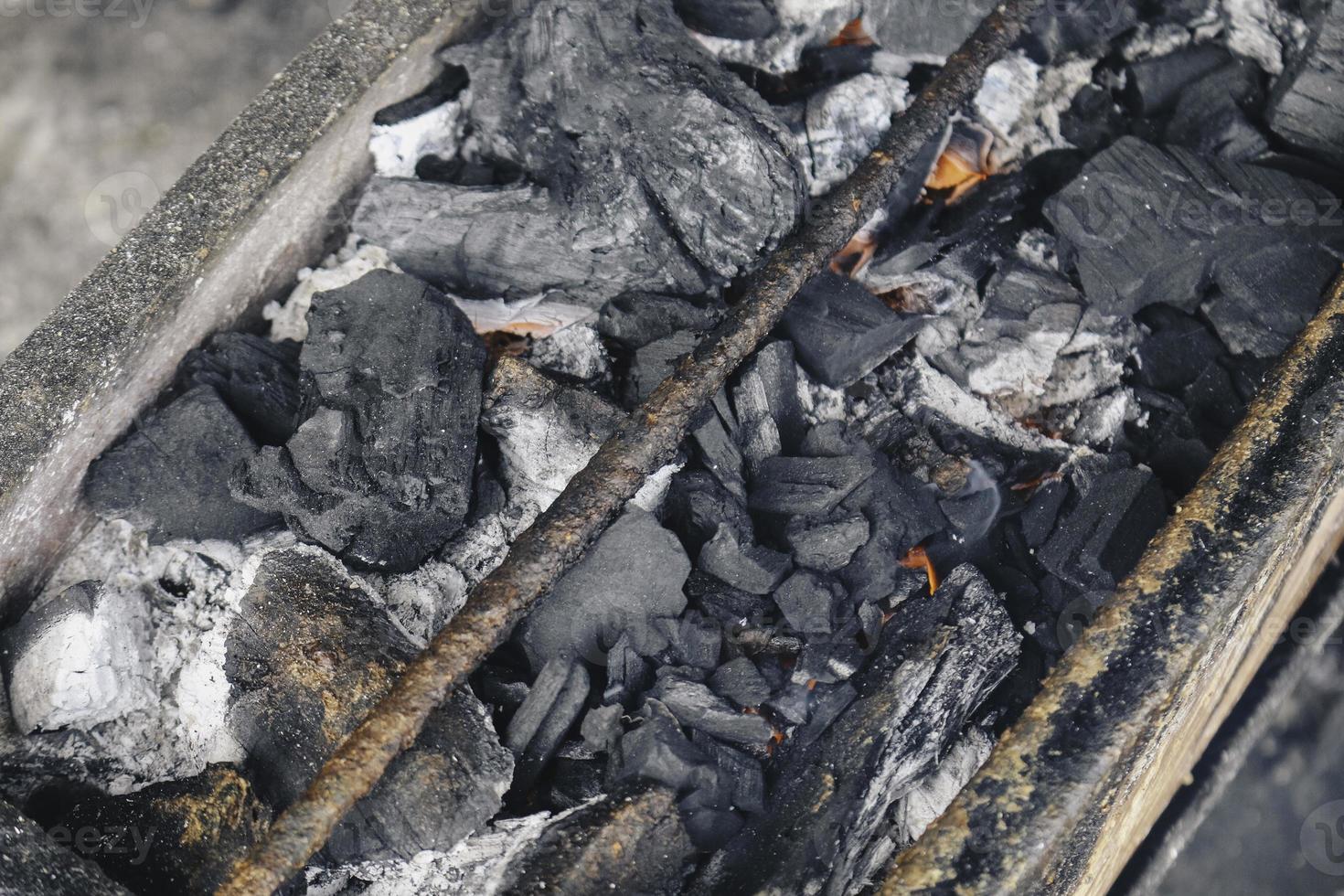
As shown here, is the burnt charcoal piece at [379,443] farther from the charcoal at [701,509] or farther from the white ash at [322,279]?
the charcoal at [701,509]

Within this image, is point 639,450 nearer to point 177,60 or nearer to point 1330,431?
point 1330,431

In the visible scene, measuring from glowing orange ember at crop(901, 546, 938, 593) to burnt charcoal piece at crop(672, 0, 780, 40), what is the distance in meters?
1.79

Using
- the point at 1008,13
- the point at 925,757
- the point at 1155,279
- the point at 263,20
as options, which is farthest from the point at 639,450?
the point at 263,20

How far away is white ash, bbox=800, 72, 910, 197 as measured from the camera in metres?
3.13

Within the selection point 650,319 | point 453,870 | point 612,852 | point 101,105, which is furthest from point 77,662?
point 101,105

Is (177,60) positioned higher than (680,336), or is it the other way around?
(680,336)

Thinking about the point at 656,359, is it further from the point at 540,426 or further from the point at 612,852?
the point at 612,852

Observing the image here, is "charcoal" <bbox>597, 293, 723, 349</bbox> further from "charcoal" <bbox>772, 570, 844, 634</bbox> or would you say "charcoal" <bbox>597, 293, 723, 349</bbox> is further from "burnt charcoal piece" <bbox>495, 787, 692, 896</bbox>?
"burnt charcoal piece" <bbox>495, 787, 692, 896</bbox>

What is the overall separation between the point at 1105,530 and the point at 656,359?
1.16m

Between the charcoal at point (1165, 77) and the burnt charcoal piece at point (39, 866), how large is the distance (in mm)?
3435

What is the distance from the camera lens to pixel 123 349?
2.61m

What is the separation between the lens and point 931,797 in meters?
2.29

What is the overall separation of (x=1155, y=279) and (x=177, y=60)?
4429 millimetres

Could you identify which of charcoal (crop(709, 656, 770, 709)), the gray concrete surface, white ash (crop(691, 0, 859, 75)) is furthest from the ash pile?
the gray concrete surface
